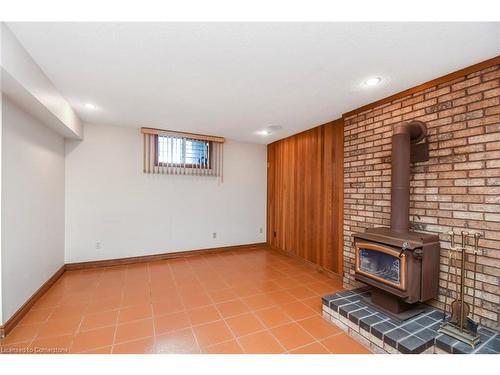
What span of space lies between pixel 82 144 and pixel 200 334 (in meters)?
3.43

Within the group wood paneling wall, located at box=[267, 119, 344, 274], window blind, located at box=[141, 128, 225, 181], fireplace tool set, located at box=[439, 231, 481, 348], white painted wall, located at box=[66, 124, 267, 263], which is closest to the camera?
fireplace tool set, located at box=[439, 231, 481, 348]

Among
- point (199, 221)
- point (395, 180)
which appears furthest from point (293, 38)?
point (199, 221)

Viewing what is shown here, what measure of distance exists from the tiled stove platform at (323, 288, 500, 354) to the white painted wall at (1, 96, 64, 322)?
3026 millimetres

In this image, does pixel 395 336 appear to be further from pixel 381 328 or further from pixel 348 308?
pixel 348 308

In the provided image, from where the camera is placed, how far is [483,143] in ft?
5.94

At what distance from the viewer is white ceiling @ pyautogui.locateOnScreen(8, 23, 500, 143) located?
57.8 inches

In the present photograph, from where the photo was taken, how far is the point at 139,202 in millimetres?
3916

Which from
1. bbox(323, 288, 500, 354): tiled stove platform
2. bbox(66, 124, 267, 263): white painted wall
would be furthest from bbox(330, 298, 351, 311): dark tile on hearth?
bbox(66, 124, 267, 263): white painted wall

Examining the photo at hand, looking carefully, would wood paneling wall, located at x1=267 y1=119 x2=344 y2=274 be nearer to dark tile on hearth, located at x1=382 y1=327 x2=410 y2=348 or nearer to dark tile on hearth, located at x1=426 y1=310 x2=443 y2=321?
dark tile on hearth, located at x1=426 y1=310 x2=443 y2=321

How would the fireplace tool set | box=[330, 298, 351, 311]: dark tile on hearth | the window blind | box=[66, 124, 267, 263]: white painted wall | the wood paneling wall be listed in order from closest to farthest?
the fireplace tool set, box=[330, 298, 351, 311]: dark tile on hearth, the wood paneling wall, box=[66, 124, 267, 263]: white painted wall, the window blind

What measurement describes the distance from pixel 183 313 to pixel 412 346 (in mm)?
2017

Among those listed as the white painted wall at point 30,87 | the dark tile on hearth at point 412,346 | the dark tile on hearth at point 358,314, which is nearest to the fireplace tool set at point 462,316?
the dark tile on hearth at point 412,346

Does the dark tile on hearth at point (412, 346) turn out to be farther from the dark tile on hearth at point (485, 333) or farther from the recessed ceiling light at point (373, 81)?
the recessed ceiling light at point (373, 81)
